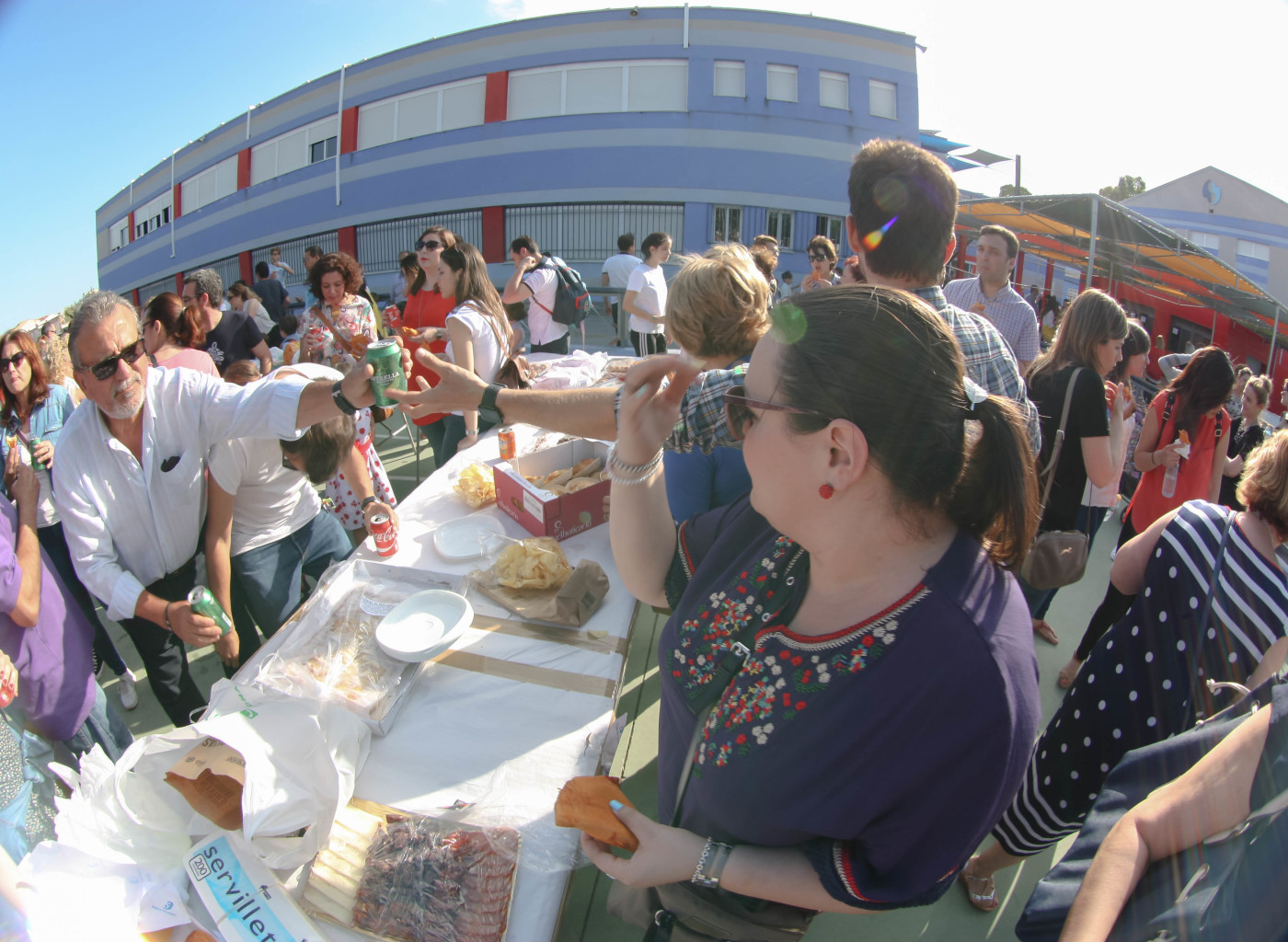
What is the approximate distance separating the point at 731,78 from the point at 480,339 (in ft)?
52.6

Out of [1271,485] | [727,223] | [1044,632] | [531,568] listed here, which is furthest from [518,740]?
[727,223]

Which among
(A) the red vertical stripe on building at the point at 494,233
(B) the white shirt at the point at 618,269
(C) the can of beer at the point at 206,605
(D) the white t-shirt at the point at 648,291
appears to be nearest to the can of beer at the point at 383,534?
(C) the can of beer at the point at 206,605

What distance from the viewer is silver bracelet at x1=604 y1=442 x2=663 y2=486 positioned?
1.31 metres

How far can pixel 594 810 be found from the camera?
1.12 meters

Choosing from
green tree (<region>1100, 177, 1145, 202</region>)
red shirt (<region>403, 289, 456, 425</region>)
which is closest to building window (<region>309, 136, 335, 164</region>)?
red shirt (<region>403, 289, 456, 425</region>)

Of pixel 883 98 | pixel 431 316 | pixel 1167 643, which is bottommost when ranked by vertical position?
pixel 1167 643

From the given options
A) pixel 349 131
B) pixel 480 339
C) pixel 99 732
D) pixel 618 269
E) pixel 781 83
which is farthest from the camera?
pixel 349 131

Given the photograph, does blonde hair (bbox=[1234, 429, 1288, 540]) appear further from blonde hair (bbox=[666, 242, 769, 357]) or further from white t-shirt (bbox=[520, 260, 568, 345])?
white t-shirt (bbox=[520, 260, 568, 345])

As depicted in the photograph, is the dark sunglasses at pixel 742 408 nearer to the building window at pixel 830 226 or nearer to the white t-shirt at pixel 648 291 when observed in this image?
the white t-shirt at pixel 648 291

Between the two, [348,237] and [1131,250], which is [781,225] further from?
[348,237]

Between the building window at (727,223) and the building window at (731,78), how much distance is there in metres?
2.90

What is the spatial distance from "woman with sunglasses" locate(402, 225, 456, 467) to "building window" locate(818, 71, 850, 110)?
602 inches

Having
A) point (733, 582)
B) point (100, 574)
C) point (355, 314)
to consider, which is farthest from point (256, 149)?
point (733, 582)

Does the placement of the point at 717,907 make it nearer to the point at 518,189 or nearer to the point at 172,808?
the point at 172,808
